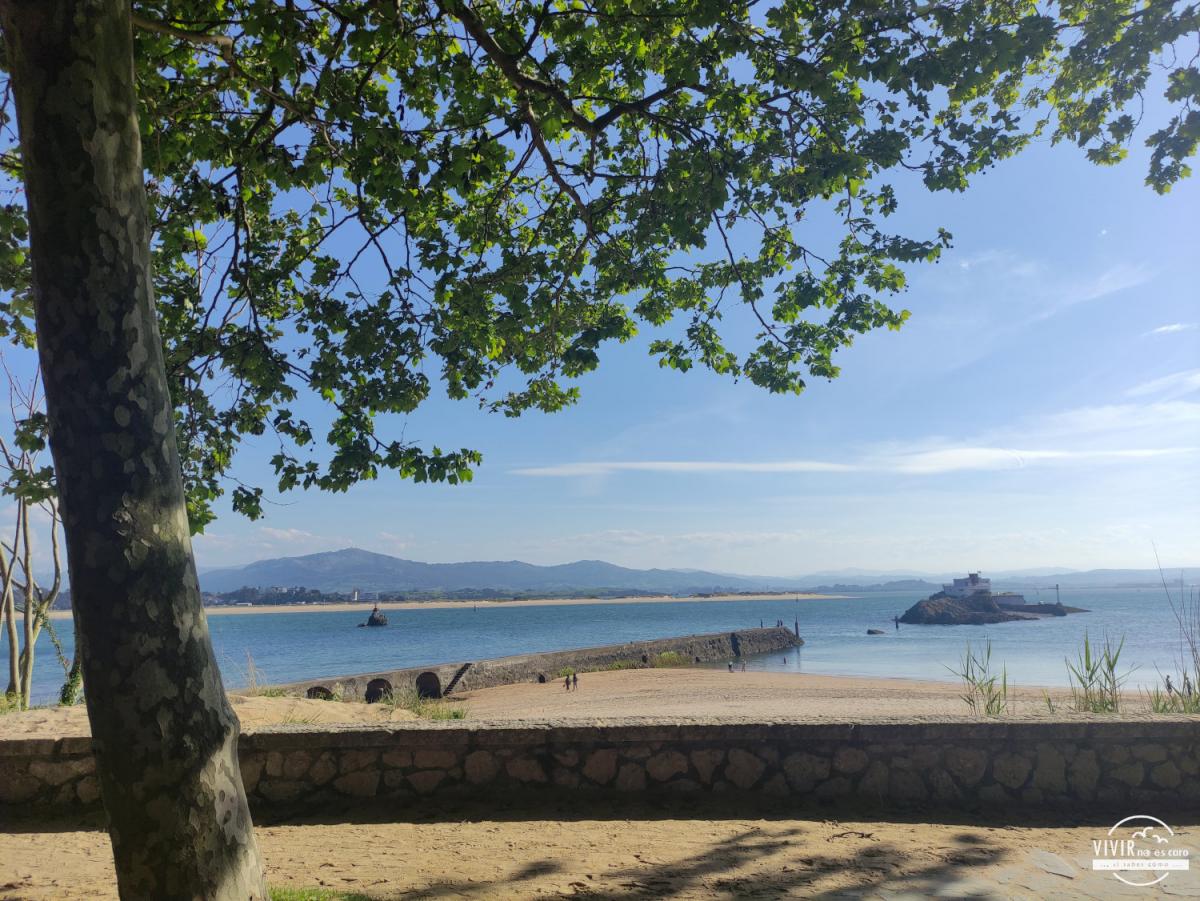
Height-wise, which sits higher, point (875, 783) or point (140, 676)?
point (140, 676)

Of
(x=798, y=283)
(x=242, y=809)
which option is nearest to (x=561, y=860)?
(x=242, y=809)

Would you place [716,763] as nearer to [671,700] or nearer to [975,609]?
[671,700]

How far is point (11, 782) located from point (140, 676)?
4352 mm

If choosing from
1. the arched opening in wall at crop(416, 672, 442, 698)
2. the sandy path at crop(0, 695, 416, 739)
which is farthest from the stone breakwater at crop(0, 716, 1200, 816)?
the arched opening in wall at crop(416, 672, 442, 698)

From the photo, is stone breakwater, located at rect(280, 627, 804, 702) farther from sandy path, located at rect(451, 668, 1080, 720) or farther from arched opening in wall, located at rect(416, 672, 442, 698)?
sandy path, located at rect(451, 668, 1080, 720)

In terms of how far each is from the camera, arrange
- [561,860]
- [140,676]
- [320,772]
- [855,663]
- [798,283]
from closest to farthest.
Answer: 1. [140,676]
2. [561,860]
3. [320,772]
4. [798,283]
5. [855,663]

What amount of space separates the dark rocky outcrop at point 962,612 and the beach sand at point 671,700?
5062 centimetres

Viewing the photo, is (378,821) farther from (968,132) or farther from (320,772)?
(968,132)

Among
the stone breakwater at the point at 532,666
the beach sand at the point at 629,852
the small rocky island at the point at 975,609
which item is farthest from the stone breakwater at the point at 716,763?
the small rocky island at the point at 975,609

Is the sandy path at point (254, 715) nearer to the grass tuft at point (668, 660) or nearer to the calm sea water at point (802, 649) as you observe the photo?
the calm sea water at point (802, 649)

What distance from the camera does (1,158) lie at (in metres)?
5.59

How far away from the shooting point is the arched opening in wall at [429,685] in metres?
24.3

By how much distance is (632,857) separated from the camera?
4402 millimetres

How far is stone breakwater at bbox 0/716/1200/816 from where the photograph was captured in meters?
5.31
